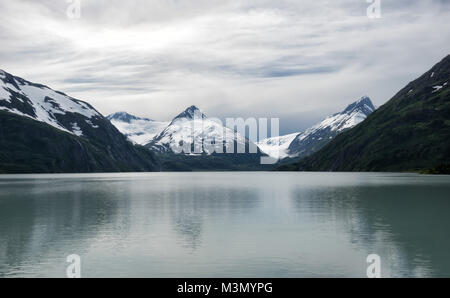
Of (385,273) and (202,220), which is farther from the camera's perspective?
(202,220)

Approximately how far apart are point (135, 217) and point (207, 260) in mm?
32708

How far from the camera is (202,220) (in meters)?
65.6

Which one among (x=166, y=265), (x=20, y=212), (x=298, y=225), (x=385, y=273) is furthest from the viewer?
(x=20, y=212)

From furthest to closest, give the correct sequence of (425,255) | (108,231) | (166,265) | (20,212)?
(20,212) < (108,231) < (425,255) < (166,265)

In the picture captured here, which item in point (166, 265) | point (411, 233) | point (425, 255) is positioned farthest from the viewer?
point (411, 233)

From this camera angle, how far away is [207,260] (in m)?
38.3
